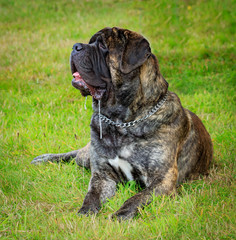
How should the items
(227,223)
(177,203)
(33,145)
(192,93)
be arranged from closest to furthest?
(227,223), (177,203), (33,145), (192,93)

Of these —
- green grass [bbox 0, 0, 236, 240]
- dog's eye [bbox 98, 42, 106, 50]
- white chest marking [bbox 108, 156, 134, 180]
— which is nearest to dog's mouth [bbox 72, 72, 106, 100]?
dog's eye [bbox 98, 42, 106, 50]

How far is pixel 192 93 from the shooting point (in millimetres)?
7352

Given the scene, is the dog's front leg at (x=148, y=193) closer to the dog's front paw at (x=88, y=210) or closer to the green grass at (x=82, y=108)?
the green grass at (x=82, y=108)

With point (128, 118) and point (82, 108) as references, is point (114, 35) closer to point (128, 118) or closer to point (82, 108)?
point (128, 118)

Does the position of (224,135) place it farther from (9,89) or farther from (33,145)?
(9,89)

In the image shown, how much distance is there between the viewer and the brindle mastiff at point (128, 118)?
3.84 meters

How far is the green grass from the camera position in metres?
3.33

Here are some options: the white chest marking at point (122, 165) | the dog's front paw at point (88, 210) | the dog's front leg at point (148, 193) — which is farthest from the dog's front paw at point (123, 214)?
the white chest marking at point (122, 165)

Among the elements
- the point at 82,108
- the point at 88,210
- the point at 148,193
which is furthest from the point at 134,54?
the point at 82,108

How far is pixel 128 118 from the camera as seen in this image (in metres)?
4.07

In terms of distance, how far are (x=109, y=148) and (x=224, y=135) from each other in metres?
2.11

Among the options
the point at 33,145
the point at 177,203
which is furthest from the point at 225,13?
the point at 177,203

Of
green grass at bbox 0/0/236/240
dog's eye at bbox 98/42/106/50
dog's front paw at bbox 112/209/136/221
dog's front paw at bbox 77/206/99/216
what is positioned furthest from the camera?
dog's eye at bbox 98/42/106/50

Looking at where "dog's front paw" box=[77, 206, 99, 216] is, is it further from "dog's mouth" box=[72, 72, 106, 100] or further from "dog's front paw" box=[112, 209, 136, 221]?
"dog's mouth" box=[72, 72, 106, 100]
